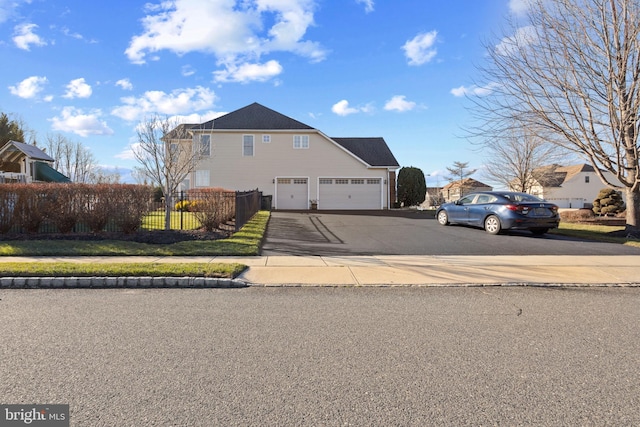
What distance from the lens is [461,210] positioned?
15.1 metres

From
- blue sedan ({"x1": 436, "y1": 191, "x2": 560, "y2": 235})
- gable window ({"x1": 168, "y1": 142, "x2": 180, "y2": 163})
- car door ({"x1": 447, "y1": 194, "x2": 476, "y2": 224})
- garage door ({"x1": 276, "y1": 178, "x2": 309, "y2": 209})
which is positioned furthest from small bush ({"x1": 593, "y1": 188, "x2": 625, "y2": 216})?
gable window ({"x1": 168, "y1": 142, "x2": 180, "y2": 163})

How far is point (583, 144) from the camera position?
1323 centimetres

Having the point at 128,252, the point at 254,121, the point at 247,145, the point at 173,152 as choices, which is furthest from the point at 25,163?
the point at 128,252

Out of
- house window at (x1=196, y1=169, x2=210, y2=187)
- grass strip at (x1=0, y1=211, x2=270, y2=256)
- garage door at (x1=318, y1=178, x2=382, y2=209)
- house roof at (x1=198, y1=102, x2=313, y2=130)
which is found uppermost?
house roof at (x1=198, y1=102, x2=313, y2=130)

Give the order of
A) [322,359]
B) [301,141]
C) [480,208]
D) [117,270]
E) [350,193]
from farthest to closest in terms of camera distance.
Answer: [350,193]
[301,141]
[480,208]
[117,270]
[322,359]

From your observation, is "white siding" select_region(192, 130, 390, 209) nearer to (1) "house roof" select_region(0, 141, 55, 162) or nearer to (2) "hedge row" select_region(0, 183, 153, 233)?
(1) "house roof" select_region(0, 141, 55, 162)

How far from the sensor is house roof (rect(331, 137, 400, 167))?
96.5ft

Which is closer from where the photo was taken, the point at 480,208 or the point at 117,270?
the point at 117,270

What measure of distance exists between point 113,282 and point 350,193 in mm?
22575

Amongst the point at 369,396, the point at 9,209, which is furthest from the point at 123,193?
the point at 369,396

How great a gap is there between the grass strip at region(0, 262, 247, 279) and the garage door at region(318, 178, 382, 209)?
20.7 meters

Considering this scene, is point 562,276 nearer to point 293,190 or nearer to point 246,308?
point 246,308

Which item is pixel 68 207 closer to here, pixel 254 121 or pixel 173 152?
pixel 173 152

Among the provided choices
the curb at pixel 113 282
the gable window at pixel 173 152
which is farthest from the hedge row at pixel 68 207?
A: the curb at pixel 113 282
